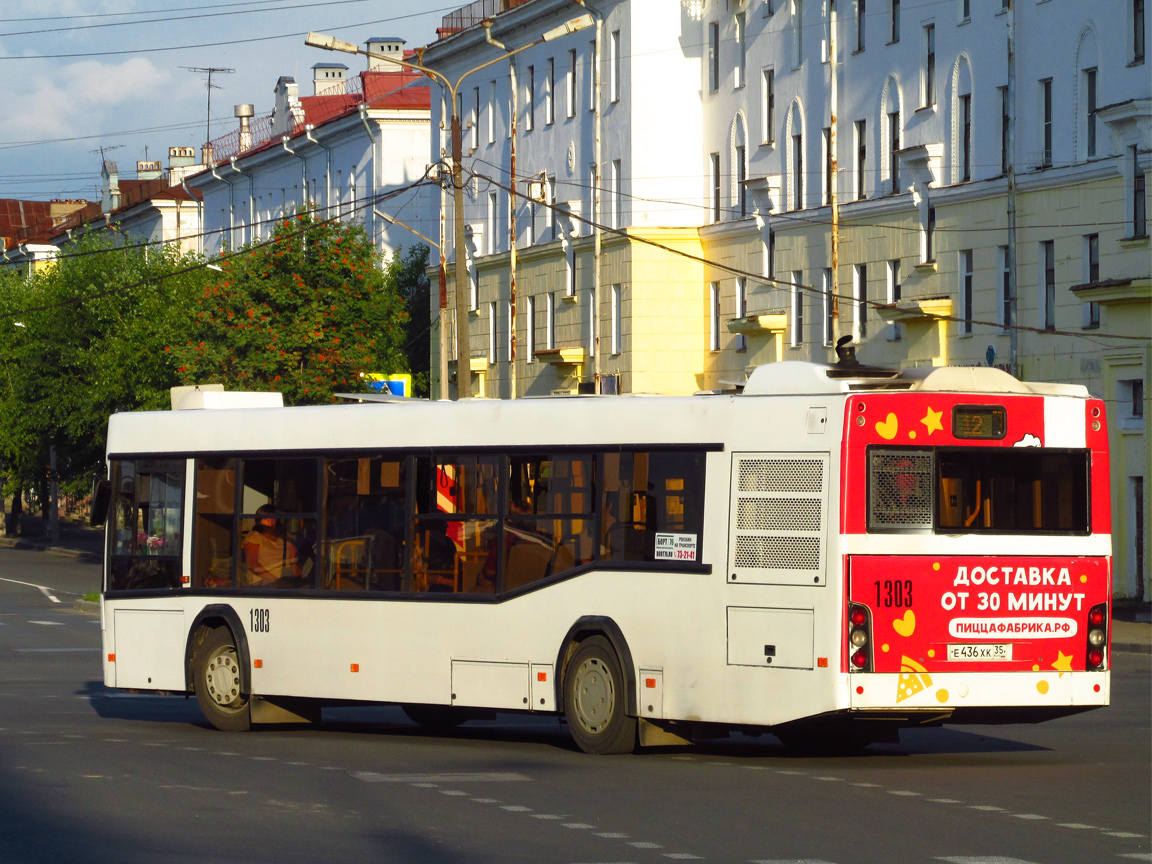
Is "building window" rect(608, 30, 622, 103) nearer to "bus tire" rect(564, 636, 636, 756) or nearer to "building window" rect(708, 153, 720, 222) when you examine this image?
"building window" rect(708, 153, 720, 222)

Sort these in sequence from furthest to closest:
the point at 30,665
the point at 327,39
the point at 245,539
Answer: the point at 327,39 → the point at 30,665 → the point at 245,539

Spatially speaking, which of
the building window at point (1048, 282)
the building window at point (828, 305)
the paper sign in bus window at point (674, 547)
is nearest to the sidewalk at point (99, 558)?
the building window at point (1048, 282)

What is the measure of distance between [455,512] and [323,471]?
1.50 metres

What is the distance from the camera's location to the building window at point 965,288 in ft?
132

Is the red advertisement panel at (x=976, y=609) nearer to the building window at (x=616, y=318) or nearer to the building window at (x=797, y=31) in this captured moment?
the building window at (x=797, y=31)

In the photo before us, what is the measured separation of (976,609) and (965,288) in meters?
27.8

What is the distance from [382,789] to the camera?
41.0 feet

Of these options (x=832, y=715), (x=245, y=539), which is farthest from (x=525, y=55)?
(x=832, y=715)

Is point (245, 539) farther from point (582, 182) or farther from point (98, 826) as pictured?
point (582, 182)

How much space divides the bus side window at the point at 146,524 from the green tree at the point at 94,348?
131 ft

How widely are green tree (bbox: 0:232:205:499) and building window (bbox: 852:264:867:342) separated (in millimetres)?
21488

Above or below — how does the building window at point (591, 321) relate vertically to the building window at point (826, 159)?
below

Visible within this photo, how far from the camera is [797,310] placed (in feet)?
153

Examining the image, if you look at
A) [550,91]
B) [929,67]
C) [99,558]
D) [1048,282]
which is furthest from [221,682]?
[99,558]
